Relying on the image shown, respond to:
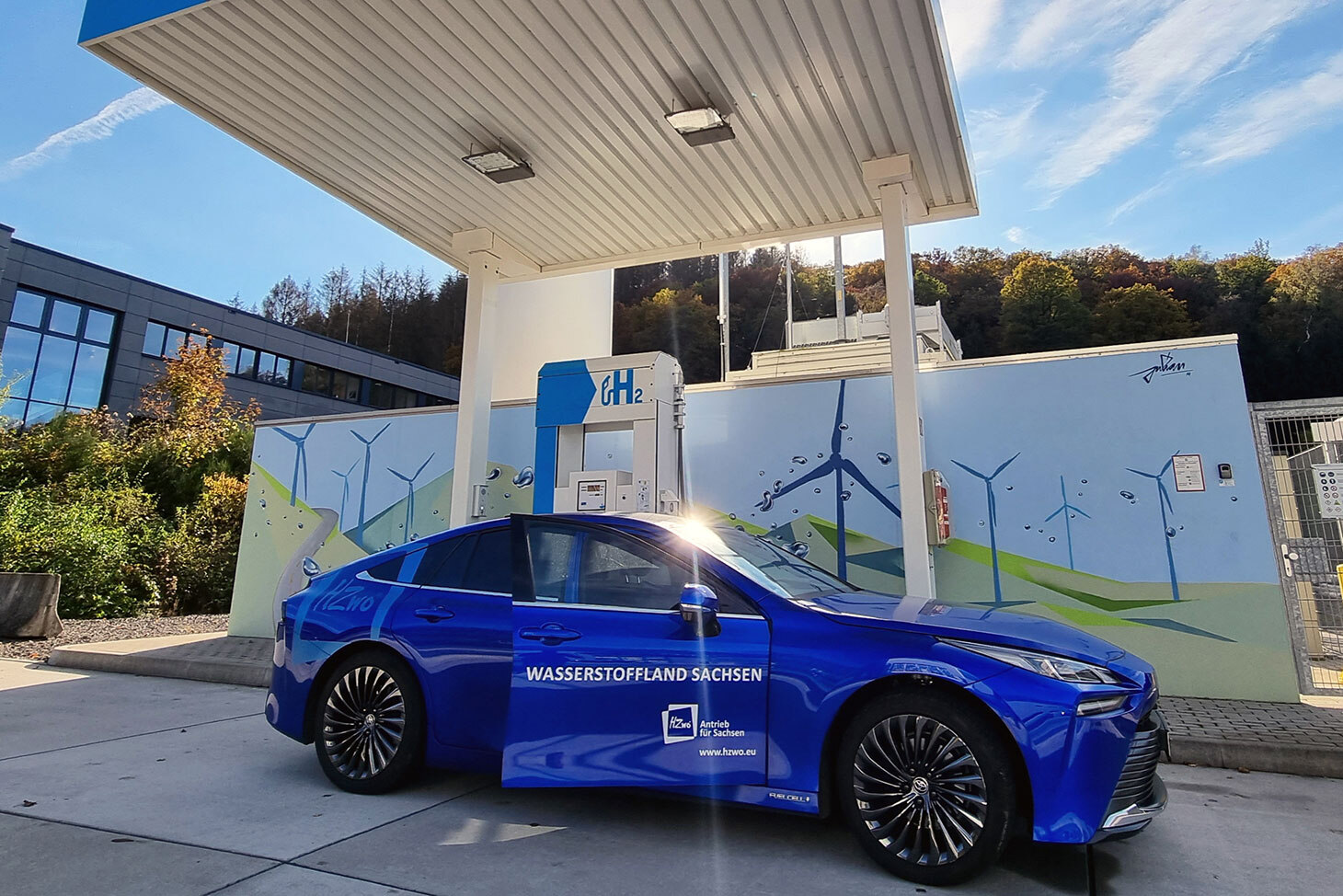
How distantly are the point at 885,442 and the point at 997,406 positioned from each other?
A: 1.16 metres

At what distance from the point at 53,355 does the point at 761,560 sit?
29.2 metres

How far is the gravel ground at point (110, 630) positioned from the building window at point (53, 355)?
45.2ft

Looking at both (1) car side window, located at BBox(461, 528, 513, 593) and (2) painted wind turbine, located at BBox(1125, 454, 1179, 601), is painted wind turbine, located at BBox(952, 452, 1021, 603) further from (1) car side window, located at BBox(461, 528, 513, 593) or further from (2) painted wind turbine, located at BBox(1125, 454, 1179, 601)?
(1) car side window, located at BBox(461, 528, 513, 593)

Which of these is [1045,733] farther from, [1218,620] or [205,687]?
[205,687]

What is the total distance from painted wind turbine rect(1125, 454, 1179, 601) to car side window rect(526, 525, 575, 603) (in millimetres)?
6052

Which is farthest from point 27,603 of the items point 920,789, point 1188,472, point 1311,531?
point 1311,531

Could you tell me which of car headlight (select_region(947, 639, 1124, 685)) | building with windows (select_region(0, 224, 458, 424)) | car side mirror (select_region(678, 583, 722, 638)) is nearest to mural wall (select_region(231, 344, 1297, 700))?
car headlight (select_region(947, 639, 1124, 685))

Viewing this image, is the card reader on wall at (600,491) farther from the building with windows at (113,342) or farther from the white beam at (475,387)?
the building with windows at (113,342)

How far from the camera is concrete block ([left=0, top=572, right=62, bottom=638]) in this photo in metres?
10.3

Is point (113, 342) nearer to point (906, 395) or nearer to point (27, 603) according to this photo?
point (27, 603)

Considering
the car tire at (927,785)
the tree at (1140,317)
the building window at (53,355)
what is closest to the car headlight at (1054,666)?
the car tire at (927,785)

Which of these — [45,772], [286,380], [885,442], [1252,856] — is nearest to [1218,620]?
[885,442]

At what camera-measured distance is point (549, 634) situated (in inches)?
137

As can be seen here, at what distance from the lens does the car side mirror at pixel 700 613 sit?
3.21m
